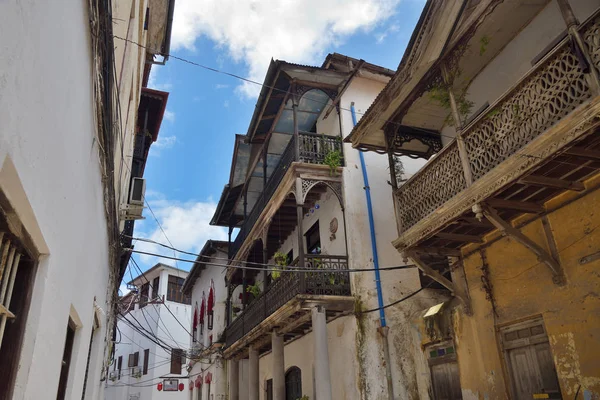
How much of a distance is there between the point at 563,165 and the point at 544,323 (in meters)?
2.54

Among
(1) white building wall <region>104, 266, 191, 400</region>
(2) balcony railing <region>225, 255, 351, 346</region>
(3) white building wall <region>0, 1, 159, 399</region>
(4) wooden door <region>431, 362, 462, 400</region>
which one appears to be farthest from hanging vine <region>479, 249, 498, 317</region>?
(1) white building wall <region>104, 266, 191, 400</region>

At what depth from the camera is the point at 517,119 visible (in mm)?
6402

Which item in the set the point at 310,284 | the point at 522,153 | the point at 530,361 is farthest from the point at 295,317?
the point at 522,153

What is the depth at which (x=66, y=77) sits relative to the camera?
2984 mm

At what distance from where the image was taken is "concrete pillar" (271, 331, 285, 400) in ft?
43.6

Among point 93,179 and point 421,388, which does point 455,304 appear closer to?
point 421,388

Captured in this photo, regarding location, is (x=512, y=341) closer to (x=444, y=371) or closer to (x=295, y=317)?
(x=444, y=371)

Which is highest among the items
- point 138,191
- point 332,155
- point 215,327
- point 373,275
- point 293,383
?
point 332,155

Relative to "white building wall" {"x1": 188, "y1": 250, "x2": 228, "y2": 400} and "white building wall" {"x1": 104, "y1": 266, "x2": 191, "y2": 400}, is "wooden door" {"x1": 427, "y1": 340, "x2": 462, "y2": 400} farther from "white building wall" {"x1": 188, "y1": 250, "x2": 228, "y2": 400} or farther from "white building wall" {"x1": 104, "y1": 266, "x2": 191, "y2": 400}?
"white building wall" {"x1": 104, "y1": 266, "x2": 191, "y2": 400}

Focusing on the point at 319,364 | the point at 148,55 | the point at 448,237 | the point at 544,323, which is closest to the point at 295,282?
the point at 319,364

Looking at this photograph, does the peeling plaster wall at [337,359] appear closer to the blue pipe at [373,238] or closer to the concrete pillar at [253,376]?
the blue pipe at [373,238]

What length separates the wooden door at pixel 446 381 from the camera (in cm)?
959

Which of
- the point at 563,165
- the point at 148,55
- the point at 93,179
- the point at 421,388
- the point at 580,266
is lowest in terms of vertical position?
the point at 421,388

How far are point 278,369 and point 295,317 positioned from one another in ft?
6.70
